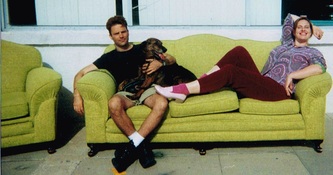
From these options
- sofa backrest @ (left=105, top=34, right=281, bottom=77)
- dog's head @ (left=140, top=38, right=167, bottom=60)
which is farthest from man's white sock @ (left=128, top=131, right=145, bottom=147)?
sofa backrest @ (left=105, top=34, right=281, bottom=77)

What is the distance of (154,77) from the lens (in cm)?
348

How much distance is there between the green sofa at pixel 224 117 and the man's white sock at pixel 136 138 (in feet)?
0.67

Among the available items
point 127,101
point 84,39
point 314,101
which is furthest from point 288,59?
point 84,39

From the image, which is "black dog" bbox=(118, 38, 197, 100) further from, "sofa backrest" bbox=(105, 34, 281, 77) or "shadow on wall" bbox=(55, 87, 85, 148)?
"shadow on wall" bbox=(55, 87, 85, 148)

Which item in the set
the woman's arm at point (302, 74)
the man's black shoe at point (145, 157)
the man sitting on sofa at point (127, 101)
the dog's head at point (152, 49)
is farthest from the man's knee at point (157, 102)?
the woman's arm at point (302, 74)

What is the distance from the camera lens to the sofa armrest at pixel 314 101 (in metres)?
3.24

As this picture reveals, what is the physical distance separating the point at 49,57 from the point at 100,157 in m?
1.73

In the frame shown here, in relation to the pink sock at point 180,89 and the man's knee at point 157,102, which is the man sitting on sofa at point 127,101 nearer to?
the man's knee at point 157,102

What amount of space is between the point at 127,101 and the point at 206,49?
1.29m

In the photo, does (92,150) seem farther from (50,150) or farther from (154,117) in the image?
(154,117)

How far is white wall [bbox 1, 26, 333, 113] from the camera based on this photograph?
4.39 meters

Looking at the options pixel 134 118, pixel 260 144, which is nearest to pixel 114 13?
pixel 134 118

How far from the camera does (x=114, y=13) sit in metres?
4.64

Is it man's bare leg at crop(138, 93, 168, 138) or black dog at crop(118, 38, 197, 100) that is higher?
black dog at crop(118, 38, 197, 100)
